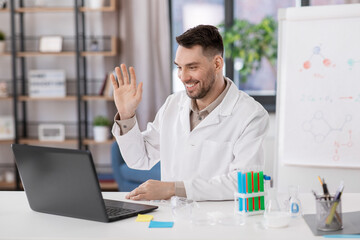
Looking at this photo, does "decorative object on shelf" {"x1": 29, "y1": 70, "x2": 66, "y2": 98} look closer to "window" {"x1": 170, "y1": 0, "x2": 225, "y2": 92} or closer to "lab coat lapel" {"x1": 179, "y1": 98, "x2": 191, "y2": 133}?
"window" {"x1": 170, "y1": 0, "x2": 225, "y2": 92}

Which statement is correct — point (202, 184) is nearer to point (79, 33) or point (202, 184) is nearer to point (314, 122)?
point (314, 122)

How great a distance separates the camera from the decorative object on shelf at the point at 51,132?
465 centimetres

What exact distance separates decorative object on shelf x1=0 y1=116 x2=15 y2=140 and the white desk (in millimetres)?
3058

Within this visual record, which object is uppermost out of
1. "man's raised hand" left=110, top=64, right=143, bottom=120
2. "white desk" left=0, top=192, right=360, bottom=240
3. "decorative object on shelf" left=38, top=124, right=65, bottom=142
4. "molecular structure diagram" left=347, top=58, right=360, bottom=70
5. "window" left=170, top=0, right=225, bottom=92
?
"window" left=170, top=0, right=225, bottom=92

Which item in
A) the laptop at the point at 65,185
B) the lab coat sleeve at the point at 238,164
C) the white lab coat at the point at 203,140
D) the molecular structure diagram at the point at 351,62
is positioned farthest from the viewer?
the molecular structure diagram at the point at 351,62

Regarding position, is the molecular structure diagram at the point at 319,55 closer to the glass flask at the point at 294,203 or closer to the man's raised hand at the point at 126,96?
the man's raised hand at the point at 126,96

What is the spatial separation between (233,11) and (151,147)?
2.66 meters

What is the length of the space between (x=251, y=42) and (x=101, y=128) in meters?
1.42

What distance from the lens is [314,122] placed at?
3.10 m

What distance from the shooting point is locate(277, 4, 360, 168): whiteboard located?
3041mm

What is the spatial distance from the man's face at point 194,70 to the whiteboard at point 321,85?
1.14m

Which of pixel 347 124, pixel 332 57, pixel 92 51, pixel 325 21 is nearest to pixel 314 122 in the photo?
pixel 347 124

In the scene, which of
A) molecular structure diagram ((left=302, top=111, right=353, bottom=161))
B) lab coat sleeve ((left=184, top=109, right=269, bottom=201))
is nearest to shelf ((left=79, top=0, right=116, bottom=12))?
molecular structure diagram ((left=302, top=111, right=353, bottom=161))

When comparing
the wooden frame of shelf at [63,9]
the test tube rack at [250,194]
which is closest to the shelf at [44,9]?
→ the wooden frame of shelf at [63,9]
